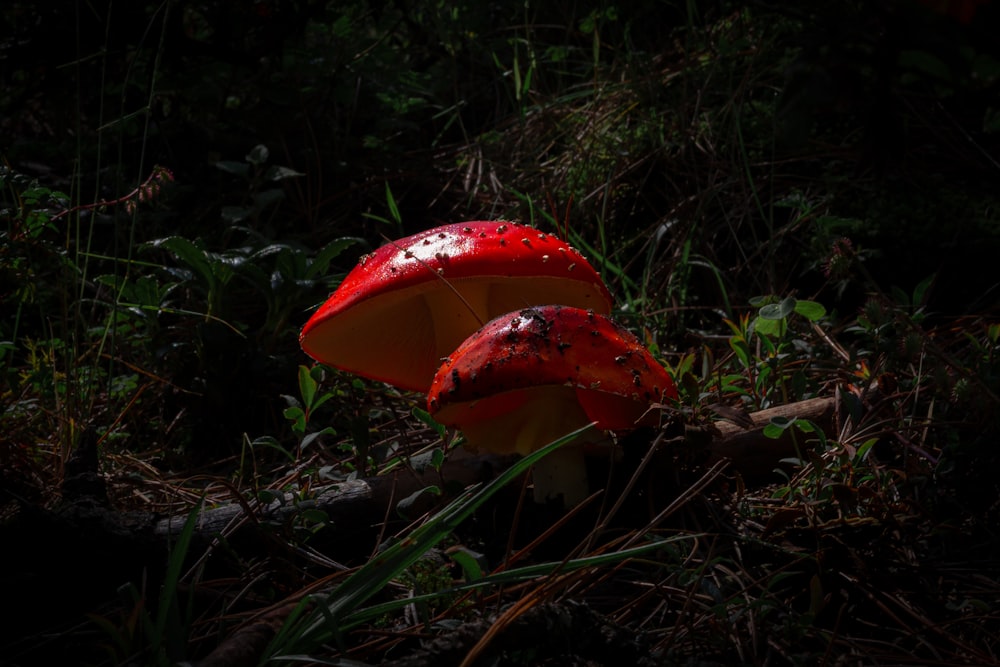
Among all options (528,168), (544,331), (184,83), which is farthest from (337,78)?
(544,331)

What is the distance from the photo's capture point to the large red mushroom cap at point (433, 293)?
1987 mm

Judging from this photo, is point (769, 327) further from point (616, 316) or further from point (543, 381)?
point (543, 381)

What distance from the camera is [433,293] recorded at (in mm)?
2295

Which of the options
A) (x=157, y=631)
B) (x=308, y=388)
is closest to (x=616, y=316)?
(x=308, y=388)

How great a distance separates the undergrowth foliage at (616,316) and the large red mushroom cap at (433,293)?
168 mm

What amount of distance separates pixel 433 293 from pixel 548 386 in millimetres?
636

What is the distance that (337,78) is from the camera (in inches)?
149

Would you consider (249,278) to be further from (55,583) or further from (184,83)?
(55,583)

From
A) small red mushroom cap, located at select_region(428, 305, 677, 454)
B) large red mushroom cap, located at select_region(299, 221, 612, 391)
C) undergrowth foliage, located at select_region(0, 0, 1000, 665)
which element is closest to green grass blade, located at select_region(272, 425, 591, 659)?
undergrowth foliage, located at select_region(0, 0, 1000, 665)

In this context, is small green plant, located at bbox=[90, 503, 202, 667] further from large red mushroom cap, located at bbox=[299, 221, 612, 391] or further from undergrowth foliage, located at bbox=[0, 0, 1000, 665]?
large red mushroom cap, located at bbox=[299, 221, 612, 391]

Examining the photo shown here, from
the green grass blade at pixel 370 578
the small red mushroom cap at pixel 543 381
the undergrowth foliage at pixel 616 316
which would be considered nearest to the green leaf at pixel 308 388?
the undergrowth foliage at pixel 616 316

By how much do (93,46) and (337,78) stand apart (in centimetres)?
109

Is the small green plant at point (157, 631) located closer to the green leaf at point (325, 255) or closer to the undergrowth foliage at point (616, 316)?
the undergrowth foliage at point (616, 316)

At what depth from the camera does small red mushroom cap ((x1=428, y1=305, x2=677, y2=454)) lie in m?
1.62
